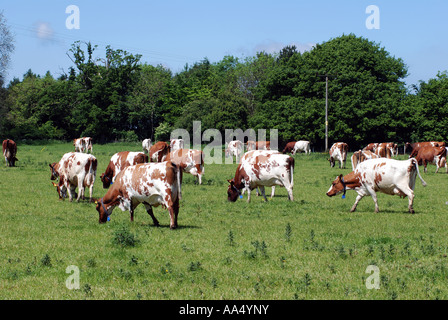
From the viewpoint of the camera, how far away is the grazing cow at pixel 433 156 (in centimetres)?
3624

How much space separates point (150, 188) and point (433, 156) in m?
27.7

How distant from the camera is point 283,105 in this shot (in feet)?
215

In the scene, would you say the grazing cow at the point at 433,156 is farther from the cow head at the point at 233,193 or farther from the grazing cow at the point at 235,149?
the cow head at the point at 233,193

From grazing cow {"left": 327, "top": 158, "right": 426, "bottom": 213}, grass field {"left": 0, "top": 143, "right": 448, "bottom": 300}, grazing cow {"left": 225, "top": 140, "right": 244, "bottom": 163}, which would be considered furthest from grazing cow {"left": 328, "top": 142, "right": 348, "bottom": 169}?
grazing cow {"left": 327, "top": 158, "right": 426, "bottom": 213}

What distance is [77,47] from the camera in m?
93.9

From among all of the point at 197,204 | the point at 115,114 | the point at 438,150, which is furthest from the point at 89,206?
the point at 115,114

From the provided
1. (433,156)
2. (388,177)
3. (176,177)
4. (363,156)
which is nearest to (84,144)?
(363,156)

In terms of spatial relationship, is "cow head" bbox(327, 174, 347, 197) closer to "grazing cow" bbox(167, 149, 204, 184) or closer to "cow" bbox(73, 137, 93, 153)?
"grazing cow" bbox(167, 149, 204, 184)

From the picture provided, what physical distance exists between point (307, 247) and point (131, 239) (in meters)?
4.03

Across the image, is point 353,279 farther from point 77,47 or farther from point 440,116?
point 77,47

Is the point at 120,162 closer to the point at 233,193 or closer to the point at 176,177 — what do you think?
the point at 233,193

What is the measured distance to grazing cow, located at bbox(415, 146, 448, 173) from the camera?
1427 inches

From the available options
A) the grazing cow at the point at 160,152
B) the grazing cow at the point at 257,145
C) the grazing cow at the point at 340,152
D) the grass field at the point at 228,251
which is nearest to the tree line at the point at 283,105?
the grazing cow at the point at 257,145
